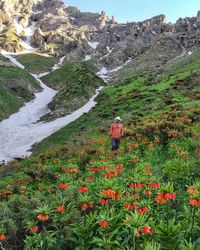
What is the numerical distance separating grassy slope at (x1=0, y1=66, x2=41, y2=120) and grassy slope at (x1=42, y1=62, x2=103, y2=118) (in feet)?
37.2

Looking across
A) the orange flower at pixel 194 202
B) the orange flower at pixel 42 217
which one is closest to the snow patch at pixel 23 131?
the orange flower at pixel 42 217

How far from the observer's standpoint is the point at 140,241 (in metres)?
7.59

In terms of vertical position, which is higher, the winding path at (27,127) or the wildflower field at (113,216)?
the wildflower field at (113,216)

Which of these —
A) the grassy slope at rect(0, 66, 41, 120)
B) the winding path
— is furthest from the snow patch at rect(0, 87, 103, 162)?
the grassy slope at rect(0, 66, 41, 120)

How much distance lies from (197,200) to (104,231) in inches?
81.8

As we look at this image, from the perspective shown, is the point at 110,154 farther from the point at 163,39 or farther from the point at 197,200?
the point at 163,39

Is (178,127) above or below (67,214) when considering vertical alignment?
below

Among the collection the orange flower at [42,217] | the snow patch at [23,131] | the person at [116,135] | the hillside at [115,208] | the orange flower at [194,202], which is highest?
the orange flower at [42,217]

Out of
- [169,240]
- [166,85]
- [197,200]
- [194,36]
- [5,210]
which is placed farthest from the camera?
[194,36]

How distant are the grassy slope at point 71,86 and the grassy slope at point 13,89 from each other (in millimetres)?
11352

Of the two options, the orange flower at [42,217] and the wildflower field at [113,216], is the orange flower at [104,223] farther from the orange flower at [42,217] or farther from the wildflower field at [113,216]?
the orange flower at [42,217]

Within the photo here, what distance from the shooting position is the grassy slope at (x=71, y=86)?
10950 centimetres

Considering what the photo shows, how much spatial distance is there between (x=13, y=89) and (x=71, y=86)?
21.6 m

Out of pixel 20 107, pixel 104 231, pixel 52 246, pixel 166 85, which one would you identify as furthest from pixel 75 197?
pixel 20 107
